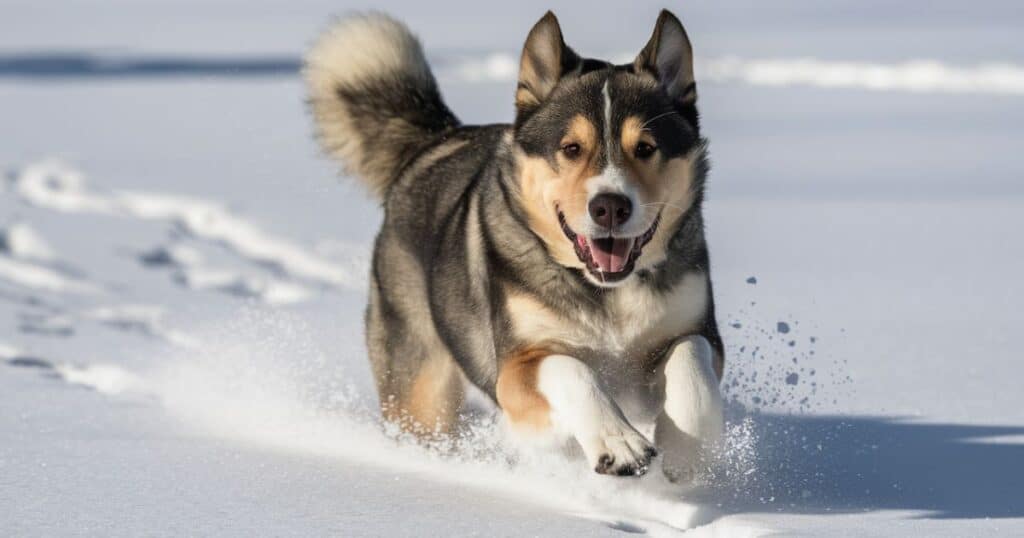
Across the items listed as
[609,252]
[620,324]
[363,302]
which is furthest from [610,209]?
[363,302]

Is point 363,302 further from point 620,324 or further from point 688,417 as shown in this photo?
point 688,417

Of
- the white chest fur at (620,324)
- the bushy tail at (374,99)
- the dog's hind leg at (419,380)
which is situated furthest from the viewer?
the bushy tail at (374,99)

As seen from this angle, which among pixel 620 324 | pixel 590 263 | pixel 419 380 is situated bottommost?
pixel 419 380

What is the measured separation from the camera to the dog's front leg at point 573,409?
3.67 meters

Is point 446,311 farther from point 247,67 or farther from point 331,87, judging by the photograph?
point 247,67

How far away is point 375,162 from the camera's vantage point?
18.1 feet

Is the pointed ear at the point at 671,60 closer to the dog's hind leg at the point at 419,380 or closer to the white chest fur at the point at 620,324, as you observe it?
the white chest fur at the point at 620,324

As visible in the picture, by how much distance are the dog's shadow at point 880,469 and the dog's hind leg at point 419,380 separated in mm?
1011

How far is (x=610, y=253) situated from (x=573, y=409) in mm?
454

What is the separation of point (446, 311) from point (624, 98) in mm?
996

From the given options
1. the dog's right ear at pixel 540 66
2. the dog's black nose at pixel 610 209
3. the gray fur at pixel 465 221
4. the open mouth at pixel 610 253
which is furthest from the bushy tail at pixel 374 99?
the dog's black nose at pixel 610 209

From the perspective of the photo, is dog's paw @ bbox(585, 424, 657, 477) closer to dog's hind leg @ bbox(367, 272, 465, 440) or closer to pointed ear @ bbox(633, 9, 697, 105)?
pointed ear @ bbox(633, 9, 697, 105)

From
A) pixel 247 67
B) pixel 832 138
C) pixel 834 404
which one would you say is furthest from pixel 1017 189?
pixel 247 67

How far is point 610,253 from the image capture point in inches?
158
